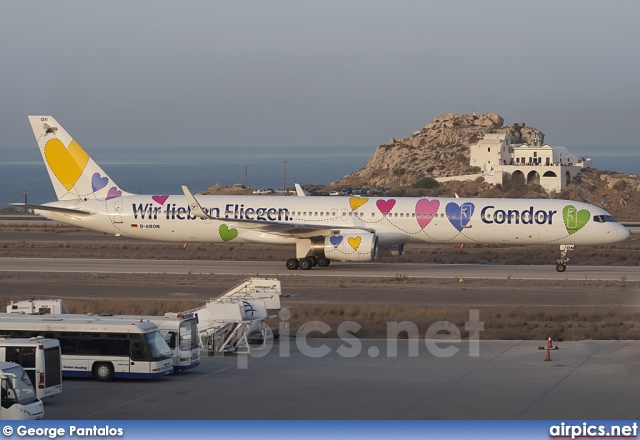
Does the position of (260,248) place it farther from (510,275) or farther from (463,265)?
(510,275)

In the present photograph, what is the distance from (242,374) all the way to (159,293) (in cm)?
1592

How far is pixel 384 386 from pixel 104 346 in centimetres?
661

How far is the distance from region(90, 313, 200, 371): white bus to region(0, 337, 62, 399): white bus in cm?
354

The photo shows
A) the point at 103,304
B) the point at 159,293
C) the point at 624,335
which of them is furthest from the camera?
the point at 159,293

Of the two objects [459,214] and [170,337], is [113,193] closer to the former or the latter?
[459,214]

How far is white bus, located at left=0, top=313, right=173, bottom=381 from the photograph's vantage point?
23.7 meters

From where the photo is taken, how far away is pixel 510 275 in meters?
47.2

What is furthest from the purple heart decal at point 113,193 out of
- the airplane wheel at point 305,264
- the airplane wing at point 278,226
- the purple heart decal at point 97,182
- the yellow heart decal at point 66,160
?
the airplane wheel at point 305,264

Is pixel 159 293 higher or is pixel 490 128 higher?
pixel 490 128

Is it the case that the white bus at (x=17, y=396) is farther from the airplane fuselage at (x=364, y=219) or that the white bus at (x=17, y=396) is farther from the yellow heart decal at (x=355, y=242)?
the airplane fuselage at (x=364, y=219)

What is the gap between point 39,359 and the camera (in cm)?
2075

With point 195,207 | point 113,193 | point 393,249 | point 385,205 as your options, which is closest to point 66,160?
point 113,193

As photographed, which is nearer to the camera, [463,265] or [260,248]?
[463,265]

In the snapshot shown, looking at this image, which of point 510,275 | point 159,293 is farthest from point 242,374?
point 510,275
